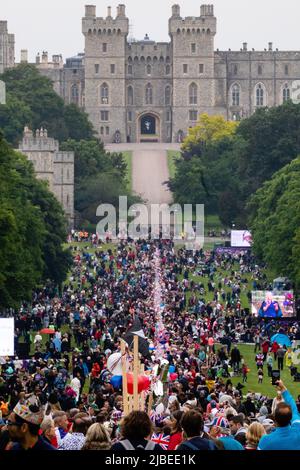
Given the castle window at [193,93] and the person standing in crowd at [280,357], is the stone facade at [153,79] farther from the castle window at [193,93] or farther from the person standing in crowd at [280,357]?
the person standing in crowd at [280,357]

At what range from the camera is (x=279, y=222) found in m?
68.1

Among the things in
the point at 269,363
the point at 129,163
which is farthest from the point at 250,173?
the point at 269,363

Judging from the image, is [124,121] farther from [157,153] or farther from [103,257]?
[103,257]

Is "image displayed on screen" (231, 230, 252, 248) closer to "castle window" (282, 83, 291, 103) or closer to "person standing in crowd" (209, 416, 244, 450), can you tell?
"person standing in crowd" (209, 416, 244, 450)

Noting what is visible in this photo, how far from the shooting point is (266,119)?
102562 mm

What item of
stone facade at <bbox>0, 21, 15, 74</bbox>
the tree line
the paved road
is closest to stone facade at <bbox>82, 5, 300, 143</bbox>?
stone facade at <bbox>0, 21, 15, 74</bbox>

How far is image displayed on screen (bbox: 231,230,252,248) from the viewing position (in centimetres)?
7988

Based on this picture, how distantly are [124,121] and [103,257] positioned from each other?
246 ft

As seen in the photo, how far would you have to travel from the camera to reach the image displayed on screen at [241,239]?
79875mm

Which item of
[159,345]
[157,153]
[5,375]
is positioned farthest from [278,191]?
[157,153]

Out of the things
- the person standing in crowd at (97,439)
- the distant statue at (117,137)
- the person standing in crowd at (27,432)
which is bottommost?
the person standing in crowd at (97,439)

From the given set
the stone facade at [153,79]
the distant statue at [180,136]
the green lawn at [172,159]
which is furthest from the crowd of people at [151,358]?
the stone facade at [153,79]

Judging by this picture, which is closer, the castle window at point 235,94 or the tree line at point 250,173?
the tree line at point 250,173

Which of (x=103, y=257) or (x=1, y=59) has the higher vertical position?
(x=1, y=59)
